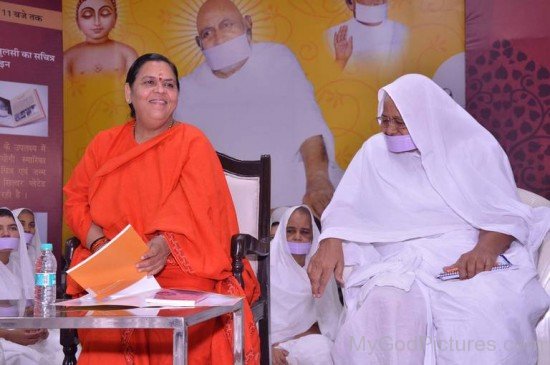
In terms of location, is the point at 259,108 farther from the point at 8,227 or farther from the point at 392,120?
the point at 8,227

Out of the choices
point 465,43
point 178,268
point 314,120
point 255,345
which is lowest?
point 255,345

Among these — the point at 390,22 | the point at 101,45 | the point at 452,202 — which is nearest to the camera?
the point at 452,202

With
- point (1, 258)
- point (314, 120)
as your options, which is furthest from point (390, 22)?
point (1, 258)

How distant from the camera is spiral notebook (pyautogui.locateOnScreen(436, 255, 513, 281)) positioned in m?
2.65

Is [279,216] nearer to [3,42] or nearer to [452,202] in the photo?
[452,202]

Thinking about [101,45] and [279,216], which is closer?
[279,216]

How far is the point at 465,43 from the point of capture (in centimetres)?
388

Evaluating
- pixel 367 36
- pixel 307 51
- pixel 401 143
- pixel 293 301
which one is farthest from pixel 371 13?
pixel 293 301

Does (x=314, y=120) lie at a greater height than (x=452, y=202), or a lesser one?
A: greater

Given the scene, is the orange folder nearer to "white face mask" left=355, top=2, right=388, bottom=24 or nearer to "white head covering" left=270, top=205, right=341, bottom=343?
"white head covering" left=270, top=205, right=341, bottom=343

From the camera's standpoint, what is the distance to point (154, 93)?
2.72m

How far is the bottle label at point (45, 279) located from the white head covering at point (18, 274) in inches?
85.4

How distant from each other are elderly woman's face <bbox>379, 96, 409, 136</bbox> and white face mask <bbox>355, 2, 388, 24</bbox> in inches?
47.0

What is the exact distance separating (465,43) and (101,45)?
221cm
